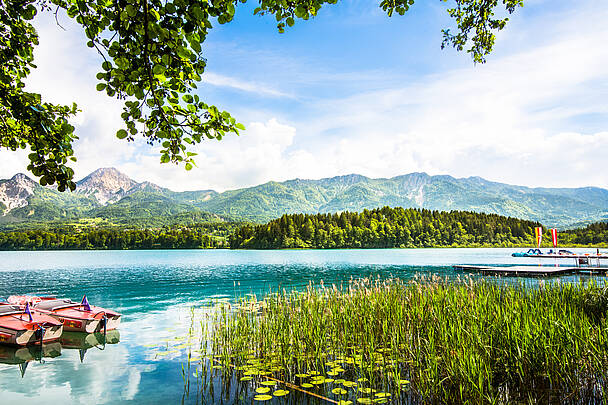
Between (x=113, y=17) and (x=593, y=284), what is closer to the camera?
(x=113, y=17)

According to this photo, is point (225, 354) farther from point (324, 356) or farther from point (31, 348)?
point (31, 348)

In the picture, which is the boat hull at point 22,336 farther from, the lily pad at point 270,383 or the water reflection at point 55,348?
the lily pad at point 270,383

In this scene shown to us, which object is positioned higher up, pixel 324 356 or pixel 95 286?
pixel 324 356

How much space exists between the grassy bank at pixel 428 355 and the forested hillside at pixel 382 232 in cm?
13104

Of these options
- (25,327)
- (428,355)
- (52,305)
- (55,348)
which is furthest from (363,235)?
(428,355)

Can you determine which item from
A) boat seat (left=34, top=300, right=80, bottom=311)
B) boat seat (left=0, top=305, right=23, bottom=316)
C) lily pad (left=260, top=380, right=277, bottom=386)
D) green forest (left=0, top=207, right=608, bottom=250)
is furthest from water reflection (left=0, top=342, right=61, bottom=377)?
green forest (left=0, top=207, right=608, bottom=250)

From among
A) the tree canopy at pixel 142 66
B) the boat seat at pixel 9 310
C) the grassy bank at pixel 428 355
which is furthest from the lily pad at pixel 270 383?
the boat seat at pixel 9 310

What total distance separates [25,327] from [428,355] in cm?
1573

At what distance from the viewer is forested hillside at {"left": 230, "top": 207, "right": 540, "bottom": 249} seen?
14475 centimetres

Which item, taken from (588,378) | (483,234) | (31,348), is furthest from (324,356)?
(483,234)

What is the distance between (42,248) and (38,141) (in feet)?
700

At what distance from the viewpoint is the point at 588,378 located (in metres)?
6.20

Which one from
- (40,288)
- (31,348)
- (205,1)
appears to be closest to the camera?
(205,1)

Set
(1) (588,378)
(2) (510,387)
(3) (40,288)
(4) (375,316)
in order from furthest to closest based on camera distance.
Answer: (3) (40,288), (4) (375,316), (2) (510,387), (1) (588,378)
